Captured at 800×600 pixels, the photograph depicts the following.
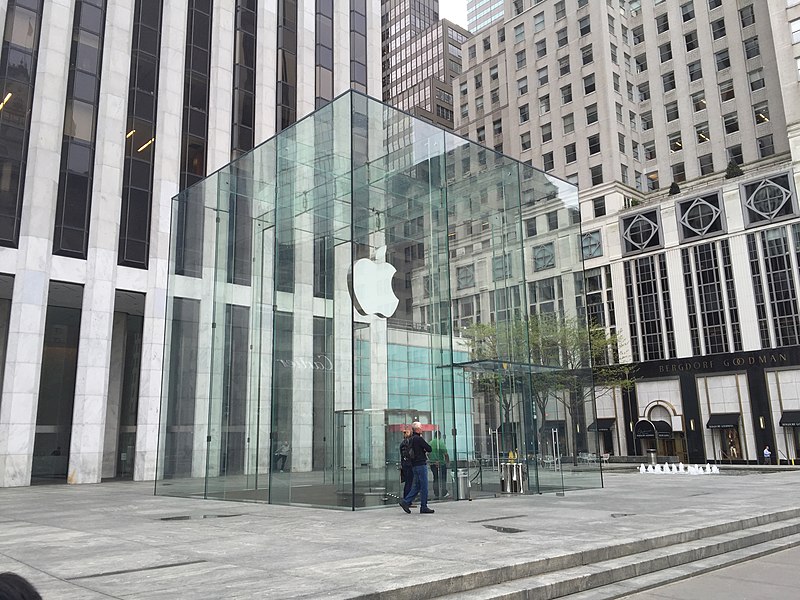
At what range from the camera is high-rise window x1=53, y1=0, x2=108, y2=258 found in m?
30.2

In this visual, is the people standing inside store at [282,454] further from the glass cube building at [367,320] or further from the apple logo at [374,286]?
the apple logo at [374,286]

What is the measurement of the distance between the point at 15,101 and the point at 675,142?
194 ft

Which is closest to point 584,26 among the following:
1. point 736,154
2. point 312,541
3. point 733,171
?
point 736,154

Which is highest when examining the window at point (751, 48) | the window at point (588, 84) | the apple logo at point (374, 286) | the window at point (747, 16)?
the window at point (747, 16)

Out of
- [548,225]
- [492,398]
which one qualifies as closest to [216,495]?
[492,398]

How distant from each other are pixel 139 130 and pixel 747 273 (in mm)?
45106

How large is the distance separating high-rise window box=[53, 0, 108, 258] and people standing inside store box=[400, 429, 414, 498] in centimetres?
2182

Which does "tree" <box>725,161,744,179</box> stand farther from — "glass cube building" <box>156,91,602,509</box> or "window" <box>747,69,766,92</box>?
"glass cube building" <box>156,91,602,509</box>

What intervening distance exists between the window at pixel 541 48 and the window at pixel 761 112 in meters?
24.1

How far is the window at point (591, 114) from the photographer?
6781cm

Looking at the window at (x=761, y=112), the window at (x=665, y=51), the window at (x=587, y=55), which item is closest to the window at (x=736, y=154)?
the window at (x=761, y=112)

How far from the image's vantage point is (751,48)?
6066 cm

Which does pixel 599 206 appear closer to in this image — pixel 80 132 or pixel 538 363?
pixel 538 363

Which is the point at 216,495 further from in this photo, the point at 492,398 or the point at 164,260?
the point at 164,260
